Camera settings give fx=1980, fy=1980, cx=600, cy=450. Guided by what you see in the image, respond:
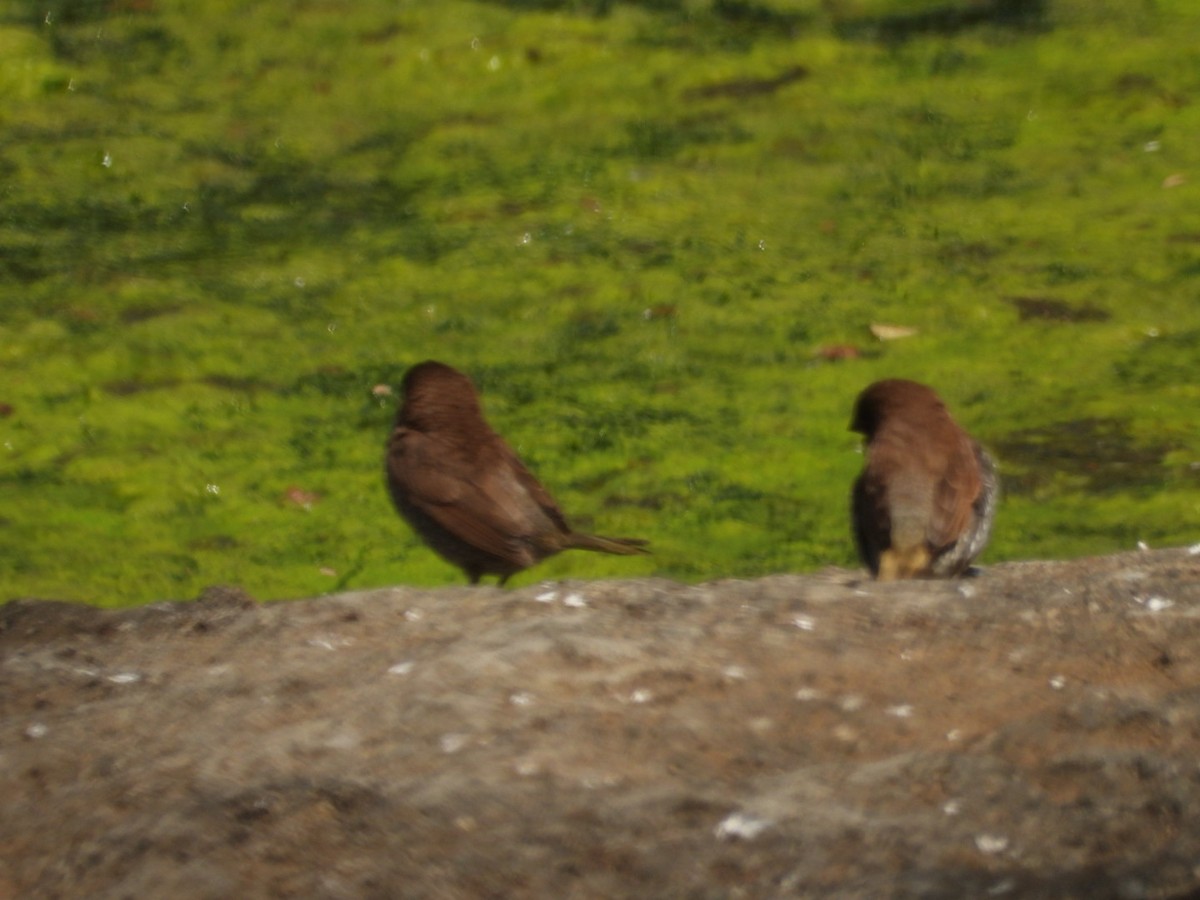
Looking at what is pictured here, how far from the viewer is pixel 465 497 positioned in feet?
20.0

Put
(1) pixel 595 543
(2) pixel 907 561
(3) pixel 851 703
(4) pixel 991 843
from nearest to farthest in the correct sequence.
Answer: (4) pixel 991 843 < (3) pixel 851 703 < (2) pixel 907 561 < (1) pixel 595 543

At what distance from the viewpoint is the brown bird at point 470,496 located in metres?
6.08

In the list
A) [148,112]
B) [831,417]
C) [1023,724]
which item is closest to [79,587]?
[831,417]

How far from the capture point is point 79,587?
6.93m

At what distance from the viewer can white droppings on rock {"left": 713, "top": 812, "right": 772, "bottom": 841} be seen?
3.39 metres

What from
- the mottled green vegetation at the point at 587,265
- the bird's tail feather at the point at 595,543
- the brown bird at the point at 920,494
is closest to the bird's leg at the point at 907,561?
the brown bird at the point at 920,494

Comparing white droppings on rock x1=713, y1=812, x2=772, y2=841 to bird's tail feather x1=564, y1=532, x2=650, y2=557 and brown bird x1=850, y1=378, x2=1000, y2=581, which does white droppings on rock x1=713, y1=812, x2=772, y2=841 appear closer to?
brown bird x1=850, y1=378, x2=1000, y2=581

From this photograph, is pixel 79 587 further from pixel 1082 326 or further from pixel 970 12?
pixel 970 12

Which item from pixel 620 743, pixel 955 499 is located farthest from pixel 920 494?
pixel 620 743

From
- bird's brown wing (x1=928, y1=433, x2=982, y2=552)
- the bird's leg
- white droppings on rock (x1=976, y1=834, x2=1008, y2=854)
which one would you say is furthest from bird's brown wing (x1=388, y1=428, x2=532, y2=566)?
white droppings on rock (x1=976, y1=834, x2=1008, y2=854)

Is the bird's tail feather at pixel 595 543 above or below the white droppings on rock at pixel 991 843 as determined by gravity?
below

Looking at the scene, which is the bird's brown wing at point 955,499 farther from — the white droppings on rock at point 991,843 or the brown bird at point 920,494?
the white droppings on rock at point 991,843

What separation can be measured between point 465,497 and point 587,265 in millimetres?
4222

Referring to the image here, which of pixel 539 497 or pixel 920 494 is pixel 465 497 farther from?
pixel 920 494
